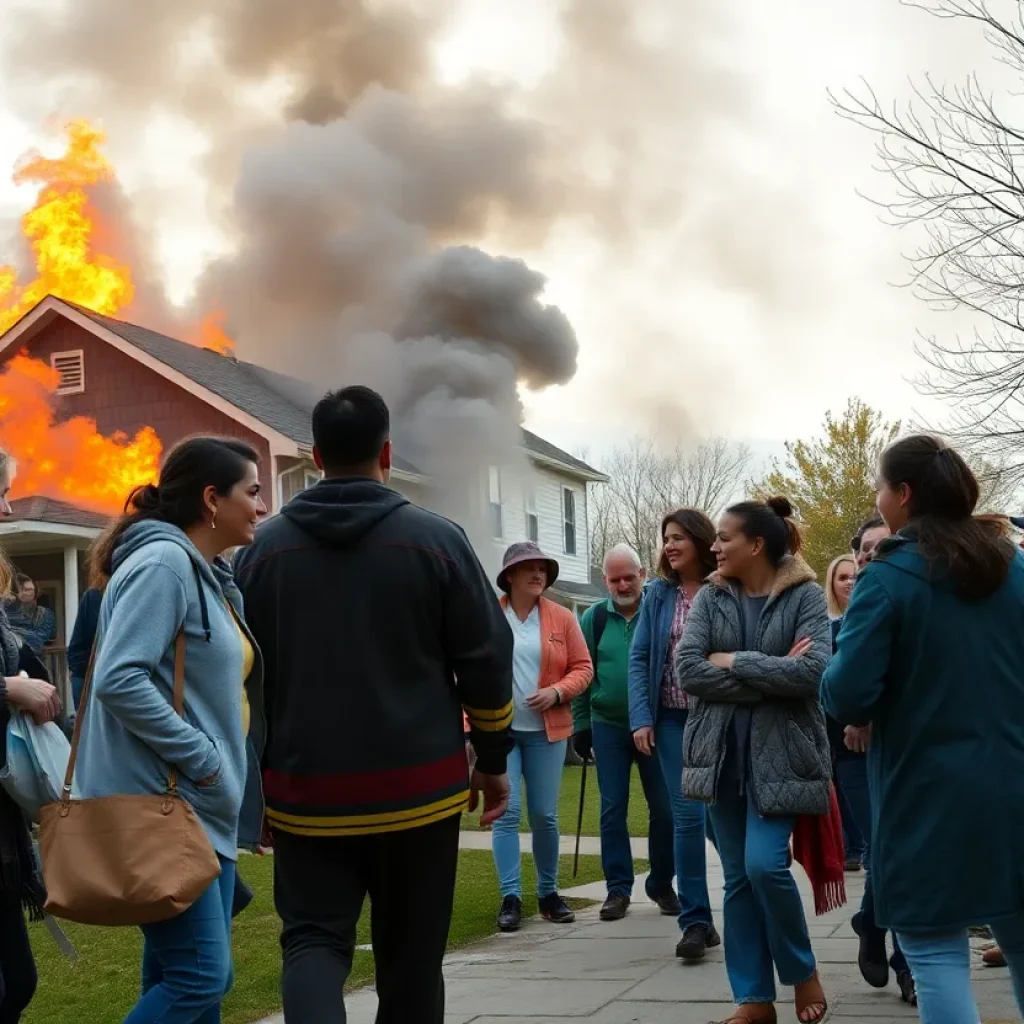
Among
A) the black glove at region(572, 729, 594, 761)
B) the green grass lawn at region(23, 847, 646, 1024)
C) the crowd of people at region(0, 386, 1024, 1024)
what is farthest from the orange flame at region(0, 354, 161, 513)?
the crowd of people at region(0, 386, 1024, 1024)

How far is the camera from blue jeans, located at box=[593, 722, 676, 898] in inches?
310

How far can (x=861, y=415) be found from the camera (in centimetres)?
4297

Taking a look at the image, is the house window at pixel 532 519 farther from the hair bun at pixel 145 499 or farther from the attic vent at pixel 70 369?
the hair bun at pixel 145 499

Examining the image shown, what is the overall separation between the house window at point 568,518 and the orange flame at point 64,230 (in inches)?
500

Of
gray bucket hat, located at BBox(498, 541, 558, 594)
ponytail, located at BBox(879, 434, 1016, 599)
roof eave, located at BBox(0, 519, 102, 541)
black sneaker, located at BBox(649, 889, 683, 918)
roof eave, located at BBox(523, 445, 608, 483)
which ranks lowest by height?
black sneaker, located at BBox(649, 889, 683, 918)

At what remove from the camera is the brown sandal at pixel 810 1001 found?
5.01m

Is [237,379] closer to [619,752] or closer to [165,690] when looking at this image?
[619,752]

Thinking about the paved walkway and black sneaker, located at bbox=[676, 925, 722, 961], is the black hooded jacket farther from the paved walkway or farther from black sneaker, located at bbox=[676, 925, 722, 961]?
black sneaker, located at bbox=[676, 925, 722, 961]

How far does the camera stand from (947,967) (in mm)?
3582

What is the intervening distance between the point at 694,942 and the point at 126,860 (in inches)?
140

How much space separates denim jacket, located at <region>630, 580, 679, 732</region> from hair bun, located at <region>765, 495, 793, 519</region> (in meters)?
1.84

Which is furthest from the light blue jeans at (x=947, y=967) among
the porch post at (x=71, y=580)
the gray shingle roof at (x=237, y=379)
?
the gray shingle roof at (x=237, y=379)


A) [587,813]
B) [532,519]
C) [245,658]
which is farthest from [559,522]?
[245,658]

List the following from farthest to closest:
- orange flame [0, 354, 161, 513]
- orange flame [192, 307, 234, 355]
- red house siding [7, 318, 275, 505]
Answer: orange flame [192, 307, 234, 355], red house siding [7, 318, 275, 505], orange flame [0, 354, 161, 513]
